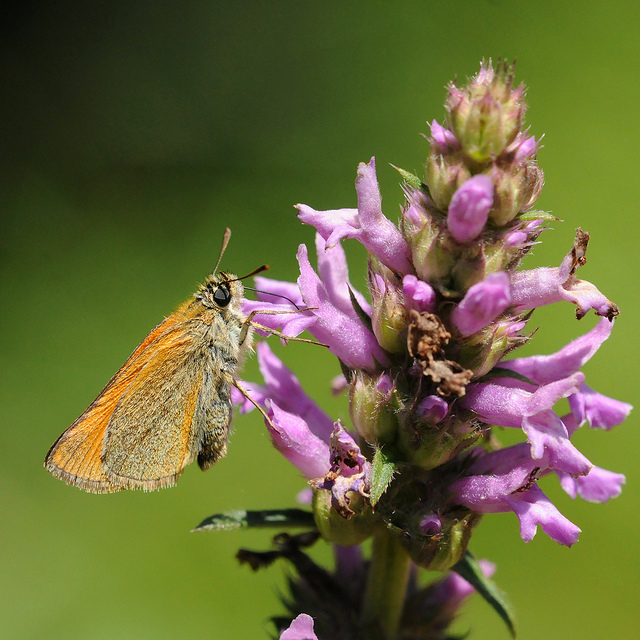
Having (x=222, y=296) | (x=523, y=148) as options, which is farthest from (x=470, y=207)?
(x=222, y=296)

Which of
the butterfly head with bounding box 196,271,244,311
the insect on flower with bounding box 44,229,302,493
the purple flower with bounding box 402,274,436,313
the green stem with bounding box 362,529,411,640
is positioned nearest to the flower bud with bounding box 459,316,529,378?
the purple flower with bounding box 402,274,436,313

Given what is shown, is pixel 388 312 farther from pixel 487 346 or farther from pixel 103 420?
pixel 103 420

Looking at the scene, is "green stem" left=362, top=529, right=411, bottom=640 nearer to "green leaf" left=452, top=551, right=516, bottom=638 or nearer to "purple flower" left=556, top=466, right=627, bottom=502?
"green leaf" left=452, top=551, right=516, bottom=638

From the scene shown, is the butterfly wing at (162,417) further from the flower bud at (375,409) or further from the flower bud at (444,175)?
the flower bud at (444,175)

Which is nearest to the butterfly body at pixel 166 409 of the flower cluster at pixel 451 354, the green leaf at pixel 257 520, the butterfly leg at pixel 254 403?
the butterfly leg at pixel 254 403

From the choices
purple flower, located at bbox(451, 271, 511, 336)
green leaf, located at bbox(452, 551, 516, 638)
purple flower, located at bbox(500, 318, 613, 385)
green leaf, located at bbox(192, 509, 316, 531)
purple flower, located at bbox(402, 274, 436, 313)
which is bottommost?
green leaf, located at bbox(452, 551, 516, 638)

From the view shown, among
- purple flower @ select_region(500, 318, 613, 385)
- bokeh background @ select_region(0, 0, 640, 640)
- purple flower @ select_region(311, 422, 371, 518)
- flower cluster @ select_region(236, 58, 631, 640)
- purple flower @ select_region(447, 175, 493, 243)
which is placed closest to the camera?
purple flower @ select_region(447, 175, 493, 243)

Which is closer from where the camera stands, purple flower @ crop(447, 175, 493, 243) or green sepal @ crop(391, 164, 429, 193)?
purple flower @ crop(447, 175, 493, 243)
